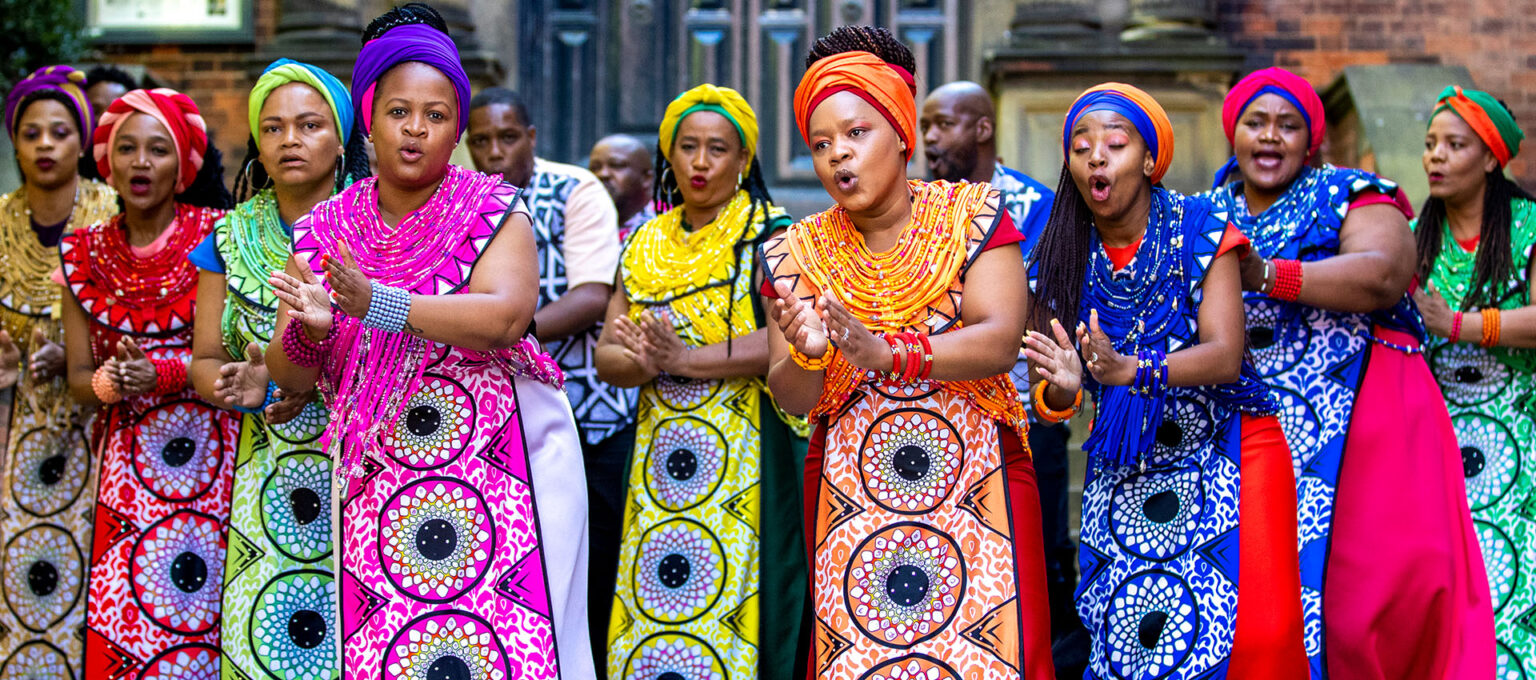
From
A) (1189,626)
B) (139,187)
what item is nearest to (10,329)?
(139,187)

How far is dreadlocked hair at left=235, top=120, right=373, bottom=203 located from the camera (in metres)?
4.59

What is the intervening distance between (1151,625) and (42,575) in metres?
3.55

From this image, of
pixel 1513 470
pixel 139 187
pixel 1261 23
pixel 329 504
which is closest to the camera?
pixel 329 504

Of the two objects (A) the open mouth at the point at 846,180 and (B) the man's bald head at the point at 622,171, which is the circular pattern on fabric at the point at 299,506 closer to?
(A) the open mouth at the point at 846,180

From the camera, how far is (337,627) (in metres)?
3.80

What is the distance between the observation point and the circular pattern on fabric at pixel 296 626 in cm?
420

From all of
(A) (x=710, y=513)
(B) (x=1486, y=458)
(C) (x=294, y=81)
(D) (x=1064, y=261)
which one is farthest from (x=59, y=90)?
(B) (x=1486, y=458)

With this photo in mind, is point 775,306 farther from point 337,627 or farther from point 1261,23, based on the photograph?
point 1261,23

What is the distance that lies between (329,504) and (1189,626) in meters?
2.30

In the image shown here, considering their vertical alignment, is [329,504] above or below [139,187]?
below

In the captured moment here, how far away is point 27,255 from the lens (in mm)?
5500

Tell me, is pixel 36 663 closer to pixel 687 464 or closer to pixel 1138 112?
pixel 687 464

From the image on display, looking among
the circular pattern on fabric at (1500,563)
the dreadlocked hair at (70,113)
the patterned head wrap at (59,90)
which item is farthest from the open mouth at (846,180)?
the patterned head wrap at (59,90)

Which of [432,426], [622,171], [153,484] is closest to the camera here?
[432,426]
